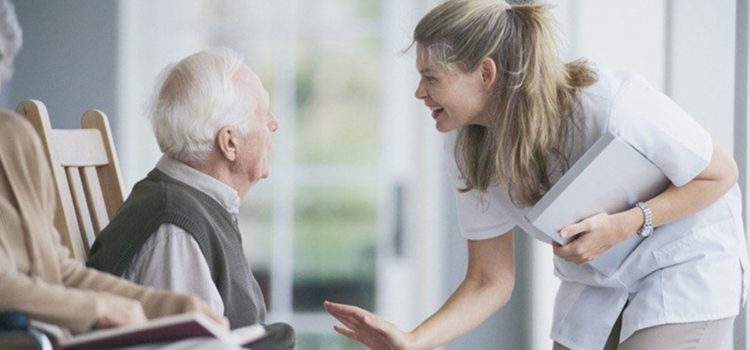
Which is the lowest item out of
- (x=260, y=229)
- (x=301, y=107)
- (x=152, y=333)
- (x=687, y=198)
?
(x=260, y=229)

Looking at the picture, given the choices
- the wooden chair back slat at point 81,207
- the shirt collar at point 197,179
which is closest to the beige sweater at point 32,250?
the shirt collar at point 197,179

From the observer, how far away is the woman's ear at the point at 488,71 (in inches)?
80.4

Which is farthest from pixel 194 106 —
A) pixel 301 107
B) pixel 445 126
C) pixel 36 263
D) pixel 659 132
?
pixel 301 107

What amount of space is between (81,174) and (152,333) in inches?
40.8

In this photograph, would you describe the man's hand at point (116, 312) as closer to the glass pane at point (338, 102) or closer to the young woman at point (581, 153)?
the young woman at point (581, 153)

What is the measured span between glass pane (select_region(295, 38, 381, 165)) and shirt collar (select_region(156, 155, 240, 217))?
87.1 inches

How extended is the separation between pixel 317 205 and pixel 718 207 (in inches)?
93.0

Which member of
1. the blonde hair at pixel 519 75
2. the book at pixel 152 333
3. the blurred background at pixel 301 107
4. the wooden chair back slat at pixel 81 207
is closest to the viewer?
the book at pixel 152 333

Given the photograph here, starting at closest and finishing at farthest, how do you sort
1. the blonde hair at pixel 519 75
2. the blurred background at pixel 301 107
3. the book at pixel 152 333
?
the book at pixel 152 333 → the blonde hair at pixel 519 75 → the blurred background at pixel 301 107

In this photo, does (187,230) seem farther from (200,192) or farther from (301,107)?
(301,107)

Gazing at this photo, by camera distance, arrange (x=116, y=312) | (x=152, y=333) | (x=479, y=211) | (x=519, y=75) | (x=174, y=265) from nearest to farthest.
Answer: (x=152, y=333) → (x=116, y=312) → (x=174, y=265) → (x=519, y=75) → (x=479, y=211)

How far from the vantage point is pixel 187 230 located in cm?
193

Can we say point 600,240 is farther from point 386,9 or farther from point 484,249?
point 386,9

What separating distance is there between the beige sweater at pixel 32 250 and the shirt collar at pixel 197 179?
1.61 ft
